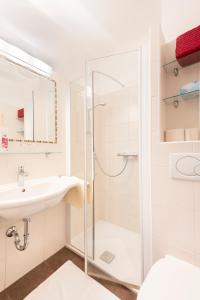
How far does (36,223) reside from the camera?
1.38 m

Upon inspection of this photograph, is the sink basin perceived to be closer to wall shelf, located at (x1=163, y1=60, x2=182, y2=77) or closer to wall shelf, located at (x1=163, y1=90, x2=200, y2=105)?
wall shelf, located at (x1=163, y1=90, x2=200, y2=105)

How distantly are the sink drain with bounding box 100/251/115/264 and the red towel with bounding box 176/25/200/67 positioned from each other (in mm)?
1671

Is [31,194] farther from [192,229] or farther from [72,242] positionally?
[192,229]

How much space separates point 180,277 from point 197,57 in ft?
4.00

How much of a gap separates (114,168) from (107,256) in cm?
91

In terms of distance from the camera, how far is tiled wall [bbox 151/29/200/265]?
0.86 metres

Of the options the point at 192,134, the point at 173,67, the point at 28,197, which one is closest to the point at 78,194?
the point at 28,197

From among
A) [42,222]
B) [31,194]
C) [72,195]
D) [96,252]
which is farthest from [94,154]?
[96,252]

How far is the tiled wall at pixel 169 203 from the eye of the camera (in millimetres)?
858

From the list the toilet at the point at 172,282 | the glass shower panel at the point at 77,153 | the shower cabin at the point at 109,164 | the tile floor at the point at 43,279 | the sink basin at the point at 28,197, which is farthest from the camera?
the glass shower panel at the point at 77,153

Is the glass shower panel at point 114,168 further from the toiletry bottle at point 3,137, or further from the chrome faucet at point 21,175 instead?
the toiletry bottle at point 3,137

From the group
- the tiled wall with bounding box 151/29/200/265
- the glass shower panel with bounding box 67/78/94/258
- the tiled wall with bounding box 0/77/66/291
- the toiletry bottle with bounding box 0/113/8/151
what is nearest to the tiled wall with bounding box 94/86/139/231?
the glass shower panel with bounding box 67/78/94/258

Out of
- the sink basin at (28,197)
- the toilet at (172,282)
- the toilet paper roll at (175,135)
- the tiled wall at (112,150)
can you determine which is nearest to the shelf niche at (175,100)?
the toilet paper roll at (175,135)

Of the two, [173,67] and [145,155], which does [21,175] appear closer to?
[145,155]
